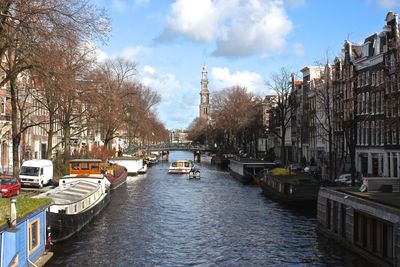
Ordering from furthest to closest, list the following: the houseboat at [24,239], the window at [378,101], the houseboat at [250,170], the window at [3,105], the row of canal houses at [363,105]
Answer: the houseboat at [250,170]
the window at [378,101]
the window at [3,105]
the row of canal houses at [363,105]
the houseboat at [24,239]

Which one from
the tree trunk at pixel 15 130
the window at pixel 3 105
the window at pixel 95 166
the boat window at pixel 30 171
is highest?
the window at pixel 3 105

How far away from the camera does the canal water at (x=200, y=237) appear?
25.9 m

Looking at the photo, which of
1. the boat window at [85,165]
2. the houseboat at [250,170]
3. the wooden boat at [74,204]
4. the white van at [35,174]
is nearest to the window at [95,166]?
the boat window at [85,165]

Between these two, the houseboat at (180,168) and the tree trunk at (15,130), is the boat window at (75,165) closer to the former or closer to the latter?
the tree trunk at (15,130)

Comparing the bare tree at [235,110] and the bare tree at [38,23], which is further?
the bare tree at [235,110]

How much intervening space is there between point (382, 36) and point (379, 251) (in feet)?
147

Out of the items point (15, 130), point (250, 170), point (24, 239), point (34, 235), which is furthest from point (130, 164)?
point (24, 239)

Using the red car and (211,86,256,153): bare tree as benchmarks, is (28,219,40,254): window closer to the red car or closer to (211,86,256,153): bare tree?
the red car

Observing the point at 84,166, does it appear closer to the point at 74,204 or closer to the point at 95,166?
the point at 95,166

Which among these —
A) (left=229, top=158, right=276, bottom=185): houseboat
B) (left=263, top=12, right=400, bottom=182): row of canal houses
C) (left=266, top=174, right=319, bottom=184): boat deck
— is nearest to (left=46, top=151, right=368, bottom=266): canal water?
(left=266, top=174, right=319, bottom=184): boat deck

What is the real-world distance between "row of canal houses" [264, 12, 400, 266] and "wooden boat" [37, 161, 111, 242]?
14242 millimetres

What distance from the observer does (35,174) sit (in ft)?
160

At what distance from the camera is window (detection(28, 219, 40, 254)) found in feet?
64.5

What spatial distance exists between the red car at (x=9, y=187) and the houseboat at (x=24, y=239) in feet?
54.1
